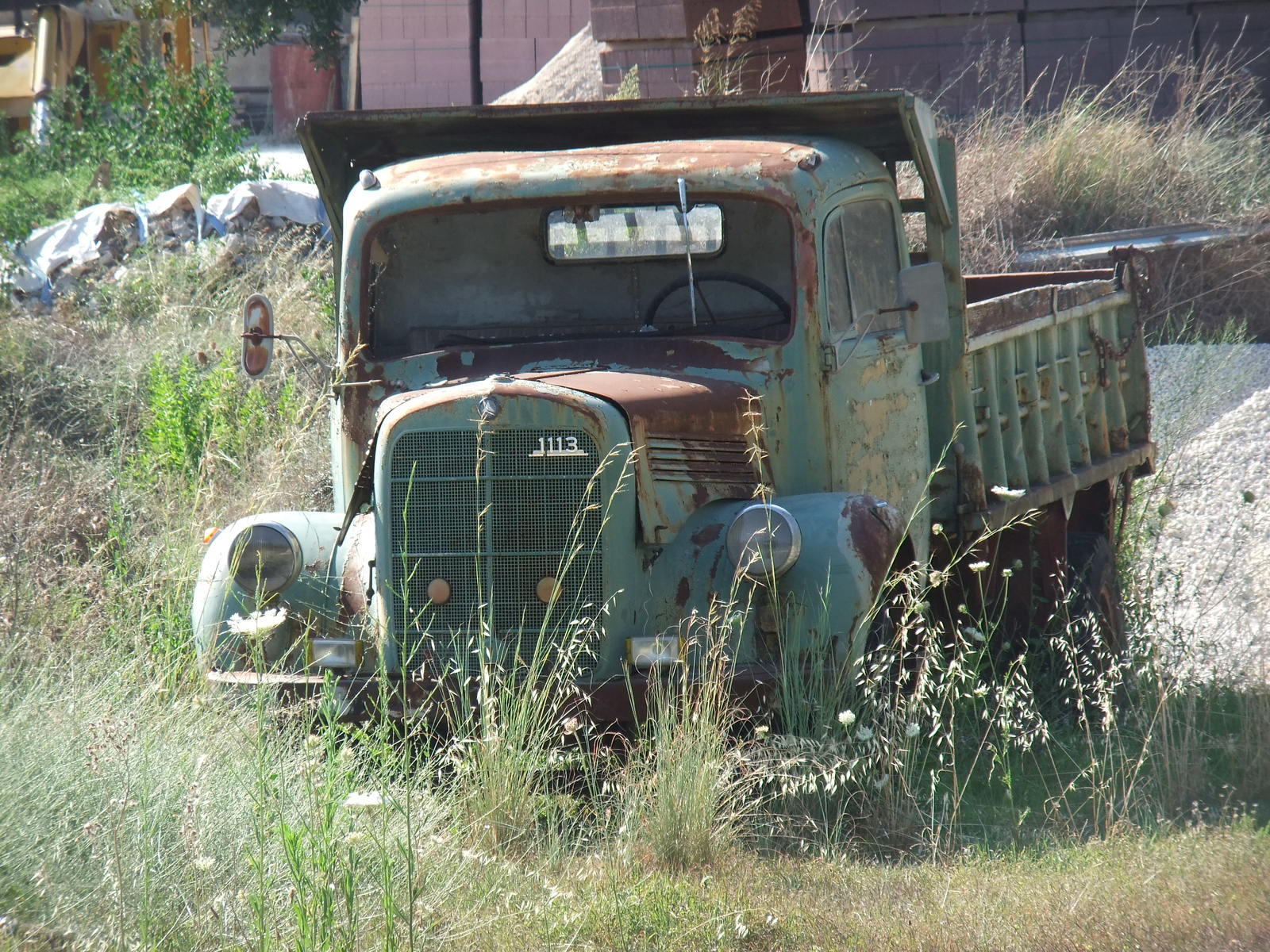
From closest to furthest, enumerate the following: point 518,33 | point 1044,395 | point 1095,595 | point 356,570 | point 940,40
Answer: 1. point 356,570
2. point 1095,595
3. point 1044,395
4. point 940,40
5. point 518,33

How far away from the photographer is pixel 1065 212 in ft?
43.0

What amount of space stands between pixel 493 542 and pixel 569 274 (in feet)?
5.84

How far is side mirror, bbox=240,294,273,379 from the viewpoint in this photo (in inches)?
199

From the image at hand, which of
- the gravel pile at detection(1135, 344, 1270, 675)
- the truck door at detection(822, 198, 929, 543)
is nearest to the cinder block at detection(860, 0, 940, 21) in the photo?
the gravel pile at detection(1135, 344, 1270, 675)

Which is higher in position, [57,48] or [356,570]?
[57,48]

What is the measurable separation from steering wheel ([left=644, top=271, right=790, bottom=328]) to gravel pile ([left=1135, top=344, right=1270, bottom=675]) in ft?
6.87

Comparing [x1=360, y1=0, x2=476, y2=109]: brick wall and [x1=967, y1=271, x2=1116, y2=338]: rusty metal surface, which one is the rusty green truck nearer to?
[x1=967, y1=271, x2=1116, y2=338]: rusty metal surface

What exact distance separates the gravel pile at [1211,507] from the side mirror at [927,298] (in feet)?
5.35

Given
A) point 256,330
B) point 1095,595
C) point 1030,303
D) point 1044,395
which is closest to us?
point 256,330

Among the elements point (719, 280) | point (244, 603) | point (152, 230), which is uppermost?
point (152, 230)

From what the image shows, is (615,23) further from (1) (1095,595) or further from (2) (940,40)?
(1) (1095,595)

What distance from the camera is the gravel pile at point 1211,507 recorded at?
21.1ft

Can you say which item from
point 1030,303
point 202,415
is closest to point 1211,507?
point 1030,303

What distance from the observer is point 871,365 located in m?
5.39
